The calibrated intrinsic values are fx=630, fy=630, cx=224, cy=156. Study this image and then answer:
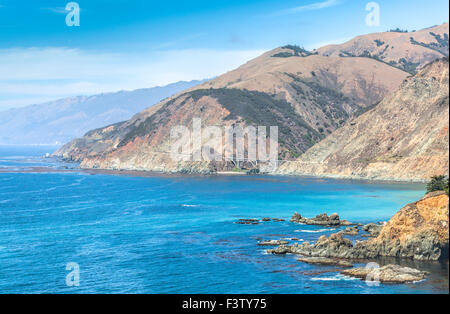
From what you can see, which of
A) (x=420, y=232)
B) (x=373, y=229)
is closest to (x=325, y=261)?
(x=420, y=232)

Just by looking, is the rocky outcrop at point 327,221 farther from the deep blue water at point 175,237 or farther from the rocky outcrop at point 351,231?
the rocky outcrop at point 351,231

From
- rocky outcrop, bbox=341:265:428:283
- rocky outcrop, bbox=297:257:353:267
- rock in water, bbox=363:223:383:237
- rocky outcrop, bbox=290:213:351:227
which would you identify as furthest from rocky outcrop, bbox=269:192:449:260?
rocky outcrop, bbox=290:213:351:227

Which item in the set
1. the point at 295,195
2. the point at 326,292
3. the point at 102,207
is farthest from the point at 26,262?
the point at 295,195

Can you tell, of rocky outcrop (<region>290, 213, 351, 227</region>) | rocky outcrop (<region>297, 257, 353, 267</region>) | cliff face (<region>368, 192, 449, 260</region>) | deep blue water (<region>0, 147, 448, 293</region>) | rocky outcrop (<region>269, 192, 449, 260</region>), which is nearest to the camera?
deep blue water (<region>0, 147, 448, 293</region>)

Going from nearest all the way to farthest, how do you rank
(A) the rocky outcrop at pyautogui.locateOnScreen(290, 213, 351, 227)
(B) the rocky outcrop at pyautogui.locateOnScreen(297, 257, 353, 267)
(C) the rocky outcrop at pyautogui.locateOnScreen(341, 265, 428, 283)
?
(C) the rocky outcrop at pyautogui.locateOnScreen(341, 265, 428, 283) → (B) the rocky outcrop at pyautogui.locateOnScreen(297, 257, 353, 267) → (A) the rocky outcrop at pyautogui.locateOnScreen(290, 213, 351, 227)

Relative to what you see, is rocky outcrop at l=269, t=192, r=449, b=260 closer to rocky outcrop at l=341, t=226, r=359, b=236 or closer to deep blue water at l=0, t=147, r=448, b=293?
deep blue water at l=0, t=147, r=448, b=293

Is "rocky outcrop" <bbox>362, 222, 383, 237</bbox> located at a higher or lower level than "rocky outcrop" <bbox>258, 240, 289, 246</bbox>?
higher

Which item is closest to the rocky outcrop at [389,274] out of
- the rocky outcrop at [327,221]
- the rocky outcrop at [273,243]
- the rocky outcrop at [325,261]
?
the rocky outcrop at [325,261]
